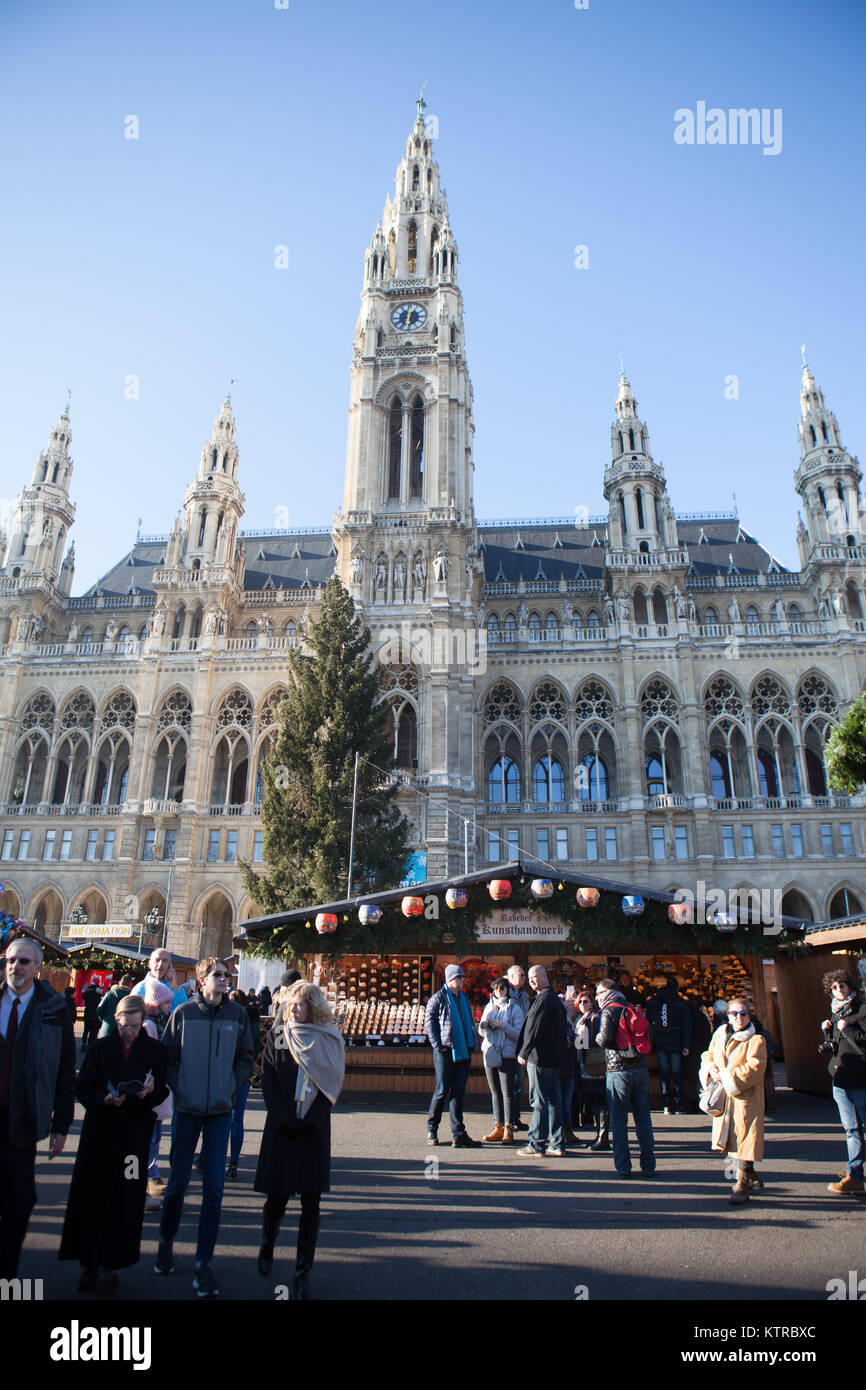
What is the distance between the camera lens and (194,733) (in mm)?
42969

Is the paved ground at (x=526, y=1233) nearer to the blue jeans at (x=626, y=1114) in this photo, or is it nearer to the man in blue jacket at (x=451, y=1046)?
the blue jeans at (x=626, y=1114)

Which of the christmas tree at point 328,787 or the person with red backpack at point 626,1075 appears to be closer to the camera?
the person with red backpack at point 626,1075

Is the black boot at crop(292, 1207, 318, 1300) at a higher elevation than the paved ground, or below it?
higher

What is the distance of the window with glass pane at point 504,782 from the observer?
43625 millimetres

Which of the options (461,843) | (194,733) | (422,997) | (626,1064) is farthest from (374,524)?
(626,1064)

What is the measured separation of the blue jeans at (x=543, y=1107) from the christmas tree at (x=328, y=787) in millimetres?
17534

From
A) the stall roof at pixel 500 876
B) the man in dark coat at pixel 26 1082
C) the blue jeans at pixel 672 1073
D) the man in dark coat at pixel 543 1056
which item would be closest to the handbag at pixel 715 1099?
the man in dark coat at pixel 543 1056

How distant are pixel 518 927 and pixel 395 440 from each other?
37.6m

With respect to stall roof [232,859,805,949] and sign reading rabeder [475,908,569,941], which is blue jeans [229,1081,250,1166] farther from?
sign reading rabeder [475,908,569,941]

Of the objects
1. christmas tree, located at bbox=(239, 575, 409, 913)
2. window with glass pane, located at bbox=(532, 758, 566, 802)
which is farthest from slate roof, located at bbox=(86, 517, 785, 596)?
christmas tree, located at bbox=(239, 575, 409, 913)

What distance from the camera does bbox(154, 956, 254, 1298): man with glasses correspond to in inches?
238

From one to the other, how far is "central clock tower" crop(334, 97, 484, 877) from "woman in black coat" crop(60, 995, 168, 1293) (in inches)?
1189

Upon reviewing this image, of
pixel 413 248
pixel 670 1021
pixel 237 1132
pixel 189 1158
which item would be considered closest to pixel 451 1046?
pixel 237 1132
